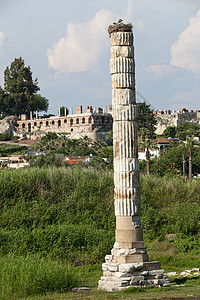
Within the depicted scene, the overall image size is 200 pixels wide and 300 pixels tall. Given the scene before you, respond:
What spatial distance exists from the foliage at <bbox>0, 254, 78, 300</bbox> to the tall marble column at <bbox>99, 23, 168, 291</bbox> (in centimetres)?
78

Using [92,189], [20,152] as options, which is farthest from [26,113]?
[92,189]

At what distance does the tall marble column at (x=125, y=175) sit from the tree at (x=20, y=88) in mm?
81519

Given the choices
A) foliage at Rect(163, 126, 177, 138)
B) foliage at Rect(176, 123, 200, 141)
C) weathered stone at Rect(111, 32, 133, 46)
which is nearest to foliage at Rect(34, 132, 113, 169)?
foliage at Rect(176, 123, 200, 141)

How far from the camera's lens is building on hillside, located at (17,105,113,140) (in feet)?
261

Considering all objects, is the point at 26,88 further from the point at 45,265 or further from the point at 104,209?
the point at 45,265

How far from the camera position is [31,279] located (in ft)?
31.3

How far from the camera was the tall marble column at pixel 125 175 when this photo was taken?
9.94 m

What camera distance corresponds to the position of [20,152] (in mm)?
70125

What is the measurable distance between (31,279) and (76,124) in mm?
73129

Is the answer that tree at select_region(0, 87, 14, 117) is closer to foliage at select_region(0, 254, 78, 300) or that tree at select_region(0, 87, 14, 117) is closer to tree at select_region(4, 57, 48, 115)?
tree at select_region(4, 57, 48, 115)

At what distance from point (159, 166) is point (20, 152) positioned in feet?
98.1

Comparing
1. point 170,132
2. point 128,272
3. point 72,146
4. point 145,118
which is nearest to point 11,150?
point 72,146

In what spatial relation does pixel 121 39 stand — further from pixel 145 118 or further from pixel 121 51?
pixel 145 118

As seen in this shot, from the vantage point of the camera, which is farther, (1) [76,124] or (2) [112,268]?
(1) [76,124]
